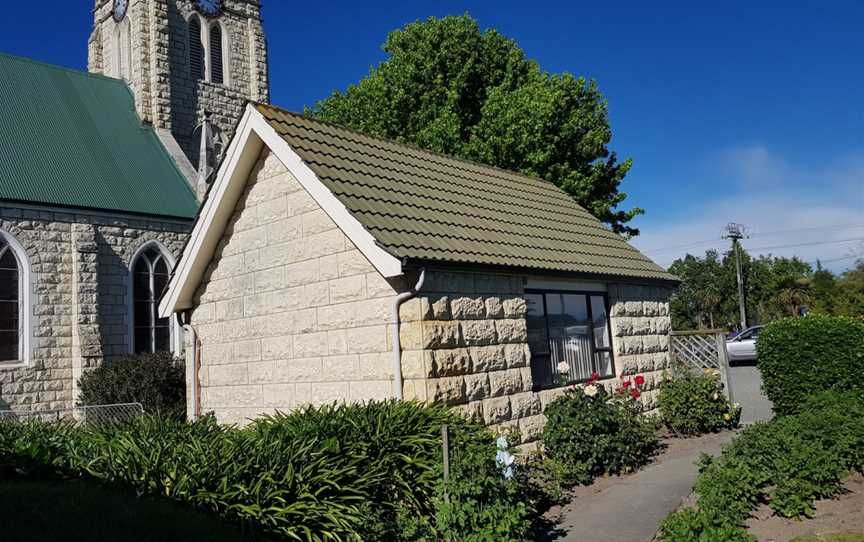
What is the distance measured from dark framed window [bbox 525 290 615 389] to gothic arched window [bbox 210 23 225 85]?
2177 centimetres

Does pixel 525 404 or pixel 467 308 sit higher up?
pixel 467 308

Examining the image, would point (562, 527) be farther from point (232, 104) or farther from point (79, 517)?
point (232, 104)

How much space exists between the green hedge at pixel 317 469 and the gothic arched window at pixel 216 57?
23.7 meters

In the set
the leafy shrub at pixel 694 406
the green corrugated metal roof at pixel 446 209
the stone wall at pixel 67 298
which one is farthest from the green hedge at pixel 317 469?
the stone wall at pixel 67 298

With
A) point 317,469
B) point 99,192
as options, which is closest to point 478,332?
point 317,469

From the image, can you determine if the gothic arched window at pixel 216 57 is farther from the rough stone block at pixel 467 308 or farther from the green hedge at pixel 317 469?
the green hedge at pixel 317 469

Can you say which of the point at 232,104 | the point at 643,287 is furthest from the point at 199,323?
the point at 232,104

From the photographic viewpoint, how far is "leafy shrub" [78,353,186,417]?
1727cm

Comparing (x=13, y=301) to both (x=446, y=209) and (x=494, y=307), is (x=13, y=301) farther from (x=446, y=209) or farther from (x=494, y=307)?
(x=494, y=307)

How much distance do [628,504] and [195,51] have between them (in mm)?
25823

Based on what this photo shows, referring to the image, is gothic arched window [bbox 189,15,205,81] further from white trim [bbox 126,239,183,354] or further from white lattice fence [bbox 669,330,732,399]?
white lattice fence [bbox 669,330,732,399]

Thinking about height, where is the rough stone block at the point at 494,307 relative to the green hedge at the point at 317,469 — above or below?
above

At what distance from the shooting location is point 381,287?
8.51 m

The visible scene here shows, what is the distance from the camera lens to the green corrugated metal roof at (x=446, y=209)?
8859 mm
